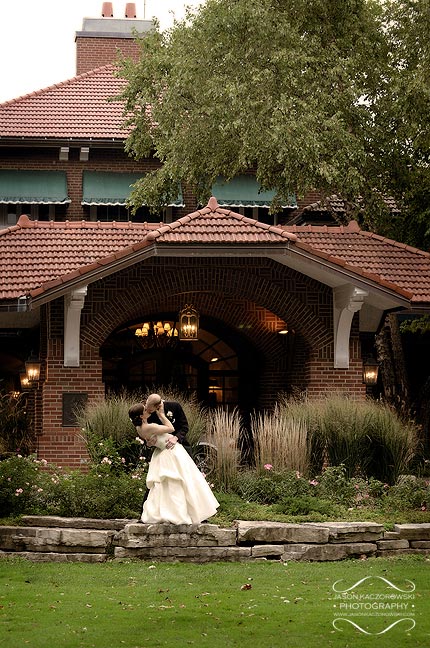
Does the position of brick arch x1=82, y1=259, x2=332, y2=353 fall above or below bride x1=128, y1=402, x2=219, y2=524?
above

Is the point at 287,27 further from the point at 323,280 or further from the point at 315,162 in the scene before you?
the point at 323,280

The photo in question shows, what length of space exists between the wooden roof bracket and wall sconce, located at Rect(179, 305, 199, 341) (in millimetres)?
2758

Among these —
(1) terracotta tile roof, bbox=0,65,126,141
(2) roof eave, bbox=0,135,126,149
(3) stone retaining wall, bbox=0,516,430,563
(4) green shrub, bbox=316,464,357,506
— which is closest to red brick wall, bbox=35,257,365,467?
(4) green shrub, bbox=316,464,357,506

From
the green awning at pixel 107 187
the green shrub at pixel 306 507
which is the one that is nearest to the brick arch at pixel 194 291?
the green shrub at pixel 306 507

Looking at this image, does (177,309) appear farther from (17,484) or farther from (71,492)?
(71,492)

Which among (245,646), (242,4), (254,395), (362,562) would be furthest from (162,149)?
(245,646)

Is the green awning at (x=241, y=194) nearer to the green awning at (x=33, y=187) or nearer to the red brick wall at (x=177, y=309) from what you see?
the green awning at (x=33, y=187)

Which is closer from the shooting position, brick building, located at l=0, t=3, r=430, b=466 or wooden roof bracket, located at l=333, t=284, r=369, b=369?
brick building, located at l=0, t=3, r=430, b=466

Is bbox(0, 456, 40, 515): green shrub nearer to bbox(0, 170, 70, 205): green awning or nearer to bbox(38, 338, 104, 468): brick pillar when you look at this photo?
bbox(38, 338, 104, 468): brick pillar

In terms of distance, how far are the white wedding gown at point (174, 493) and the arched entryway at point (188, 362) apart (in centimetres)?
954

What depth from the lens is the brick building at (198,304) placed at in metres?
18.4

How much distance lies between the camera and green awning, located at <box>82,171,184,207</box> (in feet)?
94.8

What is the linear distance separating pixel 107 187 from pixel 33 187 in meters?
1.87

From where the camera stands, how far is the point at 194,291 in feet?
65.3
